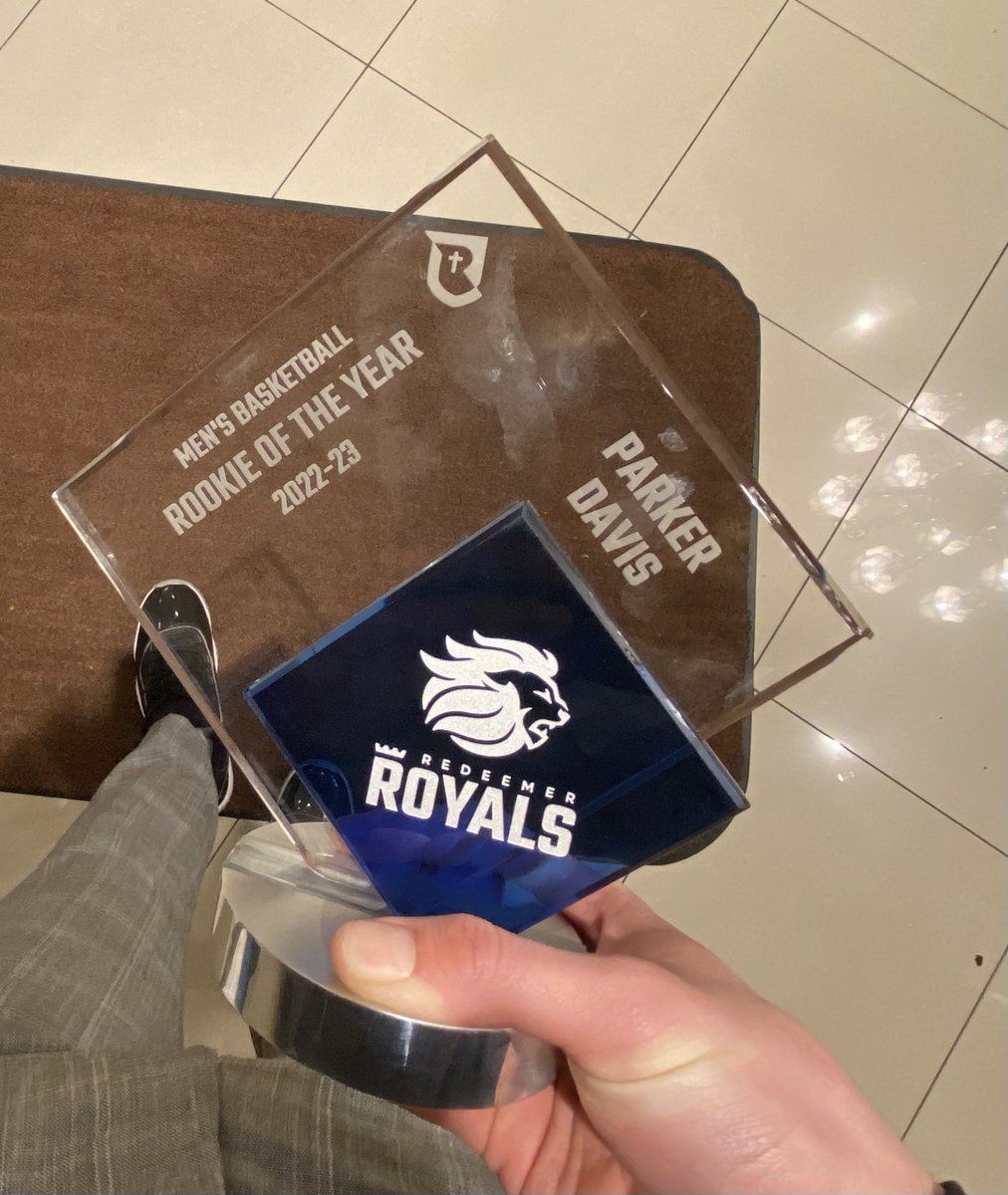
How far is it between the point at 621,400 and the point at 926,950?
1.03 m

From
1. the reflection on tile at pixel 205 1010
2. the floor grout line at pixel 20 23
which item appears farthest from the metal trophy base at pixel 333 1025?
the floor grout line at pixel 20 23

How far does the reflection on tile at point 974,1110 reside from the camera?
1.19 m

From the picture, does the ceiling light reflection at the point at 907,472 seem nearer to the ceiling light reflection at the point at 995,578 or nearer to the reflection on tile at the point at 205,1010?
the ceiling light reflection at the point at 995,578

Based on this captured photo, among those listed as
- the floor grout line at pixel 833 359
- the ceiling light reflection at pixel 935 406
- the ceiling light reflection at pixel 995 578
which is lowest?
the ceiling light reflection at pixel 995 578

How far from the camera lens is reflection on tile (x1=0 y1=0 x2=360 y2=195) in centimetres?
128

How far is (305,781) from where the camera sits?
0.53 meters

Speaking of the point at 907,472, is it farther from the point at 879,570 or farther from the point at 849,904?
the point at 849,904

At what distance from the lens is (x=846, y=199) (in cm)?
137

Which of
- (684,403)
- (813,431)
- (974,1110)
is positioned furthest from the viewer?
(813,431)

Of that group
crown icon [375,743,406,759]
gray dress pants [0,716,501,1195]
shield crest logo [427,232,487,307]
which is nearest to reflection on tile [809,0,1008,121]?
shield crest logo [427,232,487,307]

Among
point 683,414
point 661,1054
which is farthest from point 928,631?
point 661,1054

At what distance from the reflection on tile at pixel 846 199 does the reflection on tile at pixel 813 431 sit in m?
0.04

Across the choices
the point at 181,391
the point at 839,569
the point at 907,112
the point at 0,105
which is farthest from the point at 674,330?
the point at 0,105

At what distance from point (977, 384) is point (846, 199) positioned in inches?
14.3
